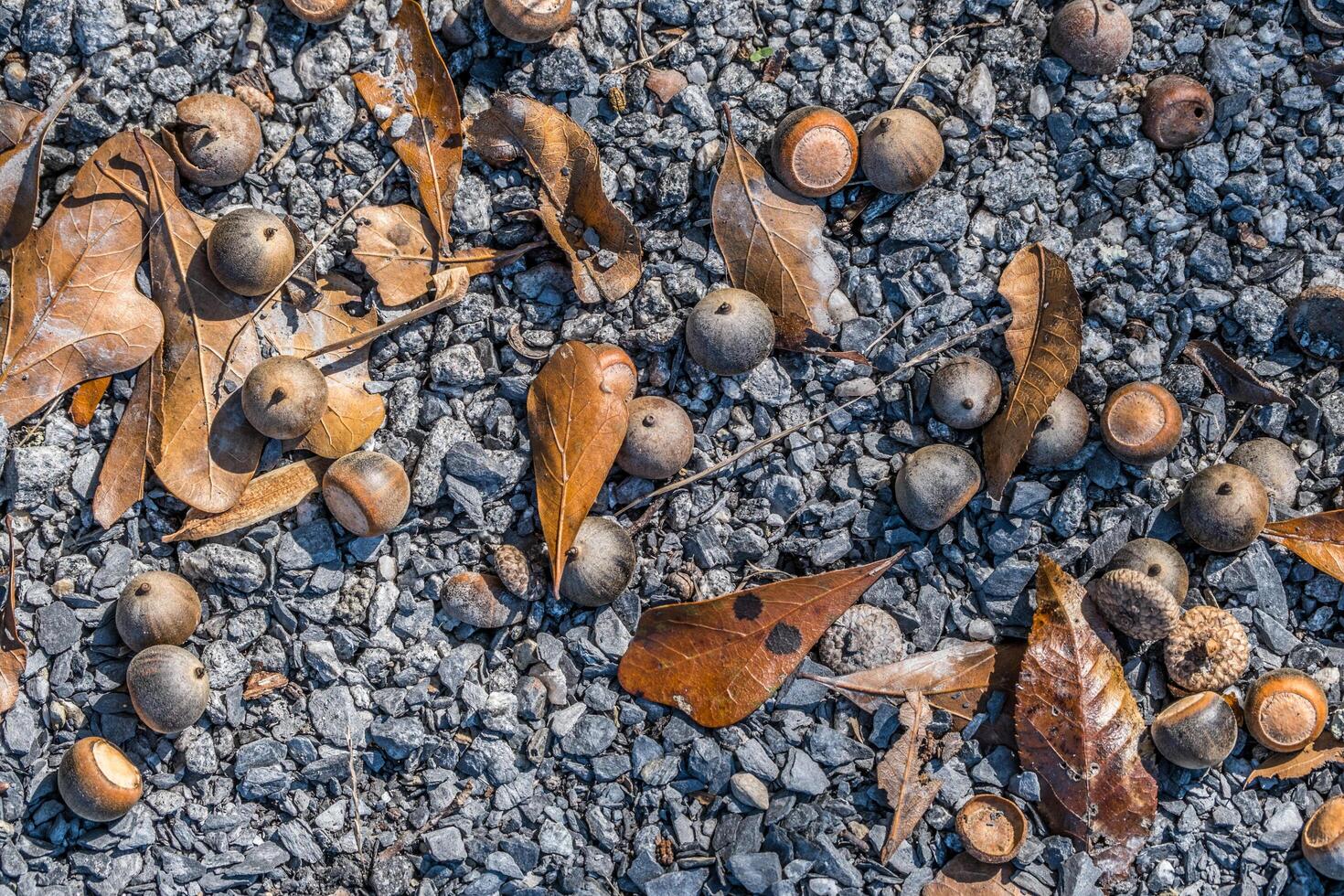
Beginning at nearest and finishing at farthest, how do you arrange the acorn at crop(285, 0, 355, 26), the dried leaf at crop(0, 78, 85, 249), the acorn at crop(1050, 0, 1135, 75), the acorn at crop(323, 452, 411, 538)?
the dried leaf at crop(0, 78, 85, 249)
the acorn at crop(323, 452, 411, 538)
the acorn at crop(285, 0, 355, 26)
the acorn at crop(1050, 0, 1135, 75)

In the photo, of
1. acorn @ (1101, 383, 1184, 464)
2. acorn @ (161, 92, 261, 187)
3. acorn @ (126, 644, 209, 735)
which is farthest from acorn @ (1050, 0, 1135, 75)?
acorn @ (126, 644, 209, 735)

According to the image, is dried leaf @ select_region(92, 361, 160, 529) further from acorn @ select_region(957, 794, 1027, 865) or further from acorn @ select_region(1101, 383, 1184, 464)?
acorn @ select_region(1101, 383, 1184, 464)

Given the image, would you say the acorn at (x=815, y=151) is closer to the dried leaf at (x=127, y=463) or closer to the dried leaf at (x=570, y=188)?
the dried leaf at (x=570, y=188)

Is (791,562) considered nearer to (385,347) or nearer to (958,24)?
(385,347)

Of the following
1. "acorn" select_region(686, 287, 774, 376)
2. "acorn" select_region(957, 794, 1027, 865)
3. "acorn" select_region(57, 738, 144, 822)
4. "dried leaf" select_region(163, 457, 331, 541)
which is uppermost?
"acorn" select_region(686, 287, 774, 376)

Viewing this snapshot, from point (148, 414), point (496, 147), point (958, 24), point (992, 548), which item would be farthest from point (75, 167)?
point (992, 548)

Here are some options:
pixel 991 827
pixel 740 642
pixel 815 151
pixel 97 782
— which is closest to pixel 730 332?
pixel 815 151
